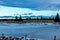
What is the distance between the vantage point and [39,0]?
1842 mm

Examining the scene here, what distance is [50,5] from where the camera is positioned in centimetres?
184

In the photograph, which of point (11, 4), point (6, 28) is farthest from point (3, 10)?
point (6, 28)

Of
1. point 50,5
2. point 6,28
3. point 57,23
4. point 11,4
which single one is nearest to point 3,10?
point 11,4

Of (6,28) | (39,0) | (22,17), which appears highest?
(39,0)

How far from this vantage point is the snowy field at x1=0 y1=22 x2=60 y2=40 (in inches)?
73.1

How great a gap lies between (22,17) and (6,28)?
0.34 meters

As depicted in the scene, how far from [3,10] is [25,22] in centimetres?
45

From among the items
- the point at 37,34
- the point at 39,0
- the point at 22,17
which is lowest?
the point at 37,34

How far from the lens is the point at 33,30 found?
6.18ft

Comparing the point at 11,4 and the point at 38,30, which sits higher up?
the point at 11,4

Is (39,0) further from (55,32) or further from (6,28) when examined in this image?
(6,28)

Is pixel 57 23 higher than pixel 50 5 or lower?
lower

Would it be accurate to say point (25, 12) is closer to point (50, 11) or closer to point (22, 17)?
point (22, 17)

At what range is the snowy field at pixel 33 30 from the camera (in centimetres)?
186
